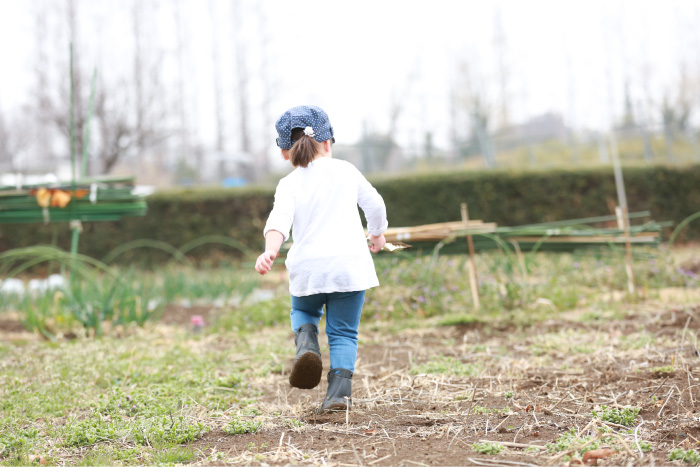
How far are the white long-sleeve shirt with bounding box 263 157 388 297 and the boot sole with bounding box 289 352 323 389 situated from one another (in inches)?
12.1

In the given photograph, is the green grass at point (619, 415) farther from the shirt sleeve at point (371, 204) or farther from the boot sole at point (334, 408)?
the shirt sleeve at point (371, 204)

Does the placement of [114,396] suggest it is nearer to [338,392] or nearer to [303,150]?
[338,392]

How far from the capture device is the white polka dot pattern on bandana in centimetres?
291

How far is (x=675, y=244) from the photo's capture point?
40.6 feet

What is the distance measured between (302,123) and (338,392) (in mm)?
1243

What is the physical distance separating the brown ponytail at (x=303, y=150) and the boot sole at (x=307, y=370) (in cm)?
90

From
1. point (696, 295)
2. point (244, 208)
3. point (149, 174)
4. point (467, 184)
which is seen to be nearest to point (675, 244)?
point (467, 184)

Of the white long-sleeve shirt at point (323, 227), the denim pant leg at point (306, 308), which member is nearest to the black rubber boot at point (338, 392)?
the denim pant leg at point (306, 308)

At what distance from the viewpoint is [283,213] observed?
2.81 meters

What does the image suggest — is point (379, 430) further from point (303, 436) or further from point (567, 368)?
point (567, 368)

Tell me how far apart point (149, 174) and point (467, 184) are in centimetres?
1800

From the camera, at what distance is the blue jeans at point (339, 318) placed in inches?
114

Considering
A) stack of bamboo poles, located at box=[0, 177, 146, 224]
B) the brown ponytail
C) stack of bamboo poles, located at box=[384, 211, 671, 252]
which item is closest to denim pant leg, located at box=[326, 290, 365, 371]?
the brown ponytail

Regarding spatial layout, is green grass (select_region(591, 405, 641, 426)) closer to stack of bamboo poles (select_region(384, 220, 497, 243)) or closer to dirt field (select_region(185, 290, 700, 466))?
dirt field (select_region(185, 290, 700, 466))
